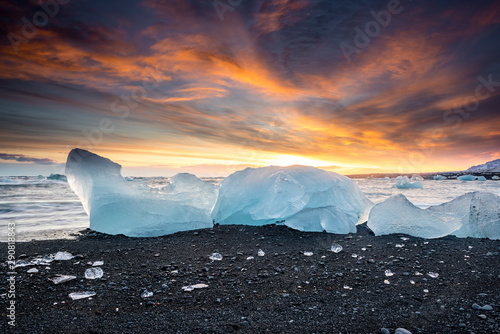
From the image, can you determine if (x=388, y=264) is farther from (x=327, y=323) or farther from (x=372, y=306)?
(x=327, y=323)

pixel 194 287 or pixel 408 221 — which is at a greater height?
pixel 408 221

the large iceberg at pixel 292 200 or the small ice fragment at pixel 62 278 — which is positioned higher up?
the large iceberg at pixel 292 200

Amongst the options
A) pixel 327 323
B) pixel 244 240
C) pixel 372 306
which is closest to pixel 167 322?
pixel 327 323

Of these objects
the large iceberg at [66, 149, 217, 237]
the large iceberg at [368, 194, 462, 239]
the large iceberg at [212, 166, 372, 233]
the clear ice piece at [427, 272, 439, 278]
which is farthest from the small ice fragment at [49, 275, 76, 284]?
the large iceberg at [368, 194, 462, 239]

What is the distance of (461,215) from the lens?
527 cm

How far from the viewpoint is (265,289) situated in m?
2.70

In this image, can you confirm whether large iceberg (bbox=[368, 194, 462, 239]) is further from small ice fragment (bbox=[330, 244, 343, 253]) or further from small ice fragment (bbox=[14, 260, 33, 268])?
small ice fragment (bbox=[14, 260, 33, 268])

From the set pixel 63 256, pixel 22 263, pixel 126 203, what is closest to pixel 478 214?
pixel 126 203

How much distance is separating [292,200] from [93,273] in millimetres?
3957

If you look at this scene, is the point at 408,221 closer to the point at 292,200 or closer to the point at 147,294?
the point at 292,200

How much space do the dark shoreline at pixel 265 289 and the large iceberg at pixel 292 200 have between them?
38.7 inches

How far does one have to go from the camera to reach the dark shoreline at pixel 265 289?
6.77 ft

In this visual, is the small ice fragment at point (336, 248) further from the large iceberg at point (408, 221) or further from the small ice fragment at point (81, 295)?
the small ice fragment at point (81, 295)

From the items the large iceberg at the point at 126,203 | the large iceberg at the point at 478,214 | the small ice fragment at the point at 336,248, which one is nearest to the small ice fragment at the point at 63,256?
the large iceberg at the point at 126,203
